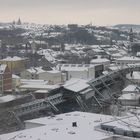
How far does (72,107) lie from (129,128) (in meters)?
6.31

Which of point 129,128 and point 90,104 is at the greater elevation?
point 129,128

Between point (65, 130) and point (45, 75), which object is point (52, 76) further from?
point (65, 130)

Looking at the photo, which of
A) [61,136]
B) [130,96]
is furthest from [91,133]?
[130,96]

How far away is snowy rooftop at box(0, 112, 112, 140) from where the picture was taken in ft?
29.5

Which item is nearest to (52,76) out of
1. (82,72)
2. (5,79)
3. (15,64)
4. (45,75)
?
(45,75)

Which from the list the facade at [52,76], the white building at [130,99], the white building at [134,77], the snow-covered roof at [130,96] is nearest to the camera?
the white building at [130,99]

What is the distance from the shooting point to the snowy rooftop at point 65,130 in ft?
29.5

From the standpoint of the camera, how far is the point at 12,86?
68.9ft

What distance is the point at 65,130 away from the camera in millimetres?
9617

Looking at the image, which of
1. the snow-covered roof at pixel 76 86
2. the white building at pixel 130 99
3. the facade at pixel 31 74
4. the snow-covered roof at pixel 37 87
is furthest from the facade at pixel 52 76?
the white building at pixel 130 99

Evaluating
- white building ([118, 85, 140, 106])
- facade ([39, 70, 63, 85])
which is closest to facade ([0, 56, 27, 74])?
facade ([39, 70, 63, 85])

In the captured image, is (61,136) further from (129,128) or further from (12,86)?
(12,86)

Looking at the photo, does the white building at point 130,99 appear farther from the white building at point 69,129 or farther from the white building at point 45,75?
the white building at point 45,75

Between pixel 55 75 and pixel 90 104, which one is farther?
pixel 55 75
